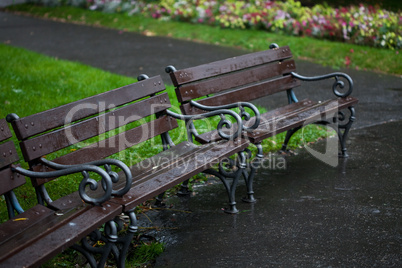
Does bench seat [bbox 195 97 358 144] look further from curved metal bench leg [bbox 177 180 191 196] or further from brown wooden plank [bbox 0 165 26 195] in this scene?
brown wooden plank [bbox 0 165 26 195]

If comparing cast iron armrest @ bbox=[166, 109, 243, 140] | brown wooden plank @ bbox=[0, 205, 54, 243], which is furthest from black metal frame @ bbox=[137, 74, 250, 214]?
brown wooden plank @ bbox=[0, 205, 54, 243]

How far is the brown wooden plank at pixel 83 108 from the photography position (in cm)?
338

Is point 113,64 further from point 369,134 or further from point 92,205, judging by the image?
point 92,205

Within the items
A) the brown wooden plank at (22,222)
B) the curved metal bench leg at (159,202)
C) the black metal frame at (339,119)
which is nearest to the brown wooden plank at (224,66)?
the black metal frame at (339,119)

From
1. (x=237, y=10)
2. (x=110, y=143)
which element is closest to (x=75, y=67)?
(x=237, y=10)

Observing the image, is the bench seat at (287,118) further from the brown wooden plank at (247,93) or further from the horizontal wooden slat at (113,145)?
the horizontal wooden slat at (113,145)

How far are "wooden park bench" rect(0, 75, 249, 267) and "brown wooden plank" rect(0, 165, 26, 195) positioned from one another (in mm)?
98

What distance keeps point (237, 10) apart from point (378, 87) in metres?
4.78

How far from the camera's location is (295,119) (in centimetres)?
509

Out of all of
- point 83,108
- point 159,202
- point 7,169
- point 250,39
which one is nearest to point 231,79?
point 159,202

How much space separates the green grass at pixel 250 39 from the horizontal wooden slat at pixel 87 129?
19.0 ft

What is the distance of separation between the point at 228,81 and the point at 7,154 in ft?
8.15

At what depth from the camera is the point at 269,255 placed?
11.7 feet

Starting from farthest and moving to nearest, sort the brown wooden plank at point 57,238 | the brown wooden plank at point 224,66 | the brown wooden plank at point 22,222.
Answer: the brown wooden plank at point 224,66 → the brown wooden plank at point 22,222 → the brown wooden plank at point 57,238
